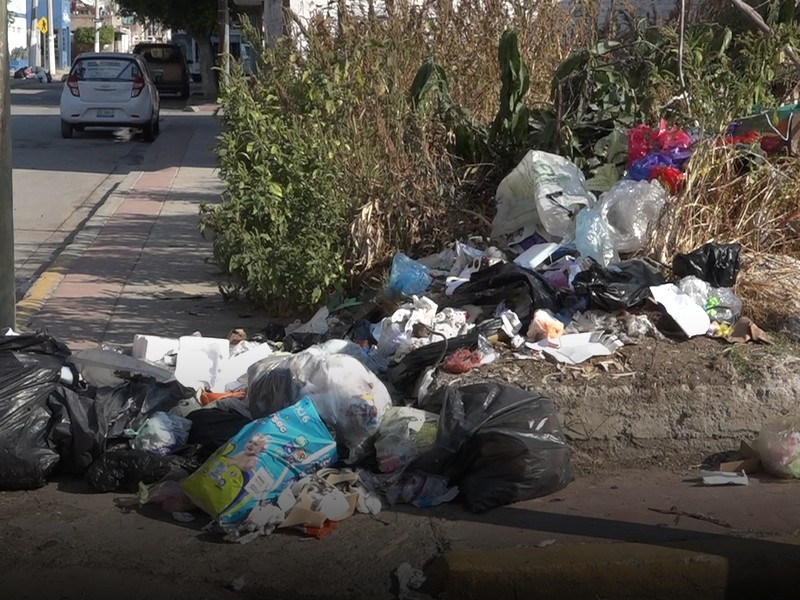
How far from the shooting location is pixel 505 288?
6254 mm

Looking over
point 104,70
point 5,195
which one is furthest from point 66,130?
point 5,195

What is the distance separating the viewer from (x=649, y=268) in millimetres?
6242

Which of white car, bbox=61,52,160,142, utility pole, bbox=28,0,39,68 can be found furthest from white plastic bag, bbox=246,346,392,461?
utility pole, bbox=28,0,39,68

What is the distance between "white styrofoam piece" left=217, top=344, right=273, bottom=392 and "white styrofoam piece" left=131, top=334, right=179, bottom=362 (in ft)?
1.28

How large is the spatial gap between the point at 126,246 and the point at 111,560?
649cm

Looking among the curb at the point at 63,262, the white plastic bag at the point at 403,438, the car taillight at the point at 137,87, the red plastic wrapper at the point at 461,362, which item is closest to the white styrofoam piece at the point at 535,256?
the red plastic wrapper at the point at 461,362

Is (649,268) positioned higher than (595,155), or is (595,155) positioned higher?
(595,155)

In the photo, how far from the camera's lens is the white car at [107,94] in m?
21.4

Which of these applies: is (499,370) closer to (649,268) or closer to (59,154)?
(649,268)

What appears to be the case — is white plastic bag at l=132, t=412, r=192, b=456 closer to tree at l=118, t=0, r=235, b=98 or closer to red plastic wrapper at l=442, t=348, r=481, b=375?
red plastic wrapper at l=442, t=348, r=481, b=375

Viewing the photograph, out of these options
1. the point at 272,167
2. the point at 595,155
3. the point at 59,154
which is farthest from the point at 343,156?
the point at 59,154

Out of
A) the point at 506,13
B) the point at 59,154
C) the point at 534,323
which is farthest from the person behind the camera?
the point at 59,154

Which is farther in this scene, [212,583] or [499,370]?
[499,370]

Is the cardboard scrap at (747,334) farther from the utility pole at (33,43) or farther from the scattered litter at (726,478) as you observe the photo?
the utility pole at (33,43)
